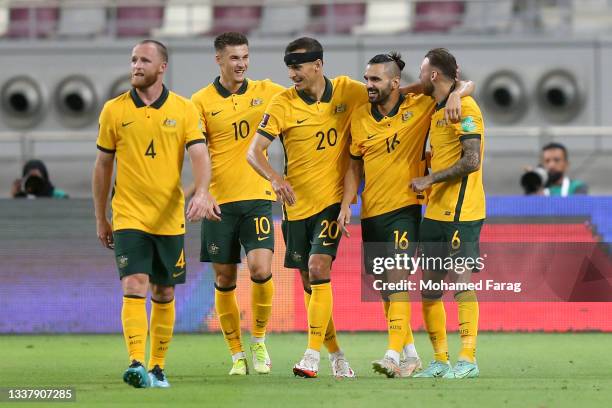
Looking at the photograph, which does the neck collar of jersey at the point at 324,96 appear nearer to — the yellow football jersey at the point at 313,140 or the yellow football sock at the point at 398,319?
the yellow football jersey at the point at 313,140

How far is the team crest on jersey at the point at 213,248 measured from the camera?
10109mm

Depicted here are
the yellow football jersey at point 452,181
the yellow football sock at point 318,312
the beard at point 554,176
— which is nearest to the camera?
the yellow football jersey at point 452,181

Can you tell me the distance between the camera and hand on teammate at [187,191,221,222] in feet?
28.1

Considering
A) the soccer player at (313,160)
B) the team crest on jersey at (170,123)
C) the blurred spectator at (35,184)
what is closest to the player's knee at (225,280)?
the soccer player at (313,160)

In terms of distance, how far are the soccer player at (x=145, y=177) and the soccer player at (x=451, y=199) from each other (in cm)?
160

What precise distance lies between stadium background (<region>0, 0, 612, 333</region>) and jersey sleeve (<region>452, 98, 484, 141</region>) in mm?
4179

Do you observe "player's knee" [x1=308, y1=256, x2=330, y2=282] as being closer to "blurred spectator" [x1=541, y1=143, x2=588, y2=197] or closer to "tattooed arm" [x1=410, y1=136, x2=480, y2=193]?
"tattooed arm" [x1=410, y1=136, x2=480, y2=193]

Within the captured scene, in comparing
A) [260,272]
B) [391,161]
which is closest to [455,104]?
[391,161]

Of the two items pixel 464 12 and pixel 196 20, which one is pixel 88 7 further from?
pixel 464 12

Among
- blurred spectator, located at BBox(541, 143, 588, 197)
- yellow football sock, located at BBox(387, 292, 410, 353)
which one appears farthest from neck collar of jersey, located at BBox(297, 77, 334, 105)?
blurred spectator, located at BBox(541, 143, 588, 197)

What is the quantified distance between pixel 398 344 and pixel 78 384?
2136 mm

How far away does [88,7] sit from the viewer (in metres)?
22.4

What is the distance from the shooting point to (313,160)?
9625 millimetres

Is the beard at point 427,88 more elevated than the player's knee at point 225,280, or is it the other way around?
the beard at point 427,88
